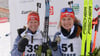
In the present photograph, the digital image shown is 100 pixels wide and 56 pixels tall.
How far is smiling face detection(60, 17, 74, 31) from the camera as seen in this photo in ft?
6.66

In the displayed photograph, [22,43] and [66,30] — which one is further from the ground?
[66,30]

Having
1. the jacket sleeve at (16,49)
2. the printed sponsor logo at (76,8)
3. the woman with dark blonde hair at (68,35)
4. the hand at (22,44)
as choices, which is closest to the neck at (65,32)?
the woman with dark blonde hair at (68,35)

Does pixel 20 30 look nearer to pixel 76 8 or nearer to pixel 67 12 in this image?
pixel 67 12

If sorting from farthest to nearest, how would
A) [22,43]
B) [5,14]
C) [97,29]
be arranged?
[5,14], [22,43], [97,29]

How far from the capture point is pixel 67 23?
2.04 m

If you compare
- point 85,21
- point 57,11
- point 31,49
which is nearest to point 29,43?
point 31,49

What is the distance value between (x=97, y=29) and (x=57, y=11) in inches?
19.2

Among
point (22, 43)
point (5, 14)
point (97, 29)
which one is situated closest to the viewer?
point (97, 29)

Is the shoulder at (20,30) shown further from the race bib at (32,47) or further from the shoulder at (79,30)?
the shoulder at (79,30)

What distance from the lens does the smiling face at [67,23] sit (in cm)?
203

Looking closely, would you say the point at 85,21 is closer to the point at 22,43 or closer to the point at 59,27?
the point at 59,27

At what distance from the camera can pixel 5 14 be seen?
17.8 feet

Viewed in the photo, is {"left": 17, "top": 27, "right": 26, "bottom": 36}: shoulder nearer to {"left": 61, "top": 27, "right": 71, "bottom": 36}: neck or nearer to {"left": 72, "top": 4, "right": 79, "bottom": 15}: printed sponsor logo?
{"left": 61, "top": 27, "right": 71, "bottom": 36}: neck

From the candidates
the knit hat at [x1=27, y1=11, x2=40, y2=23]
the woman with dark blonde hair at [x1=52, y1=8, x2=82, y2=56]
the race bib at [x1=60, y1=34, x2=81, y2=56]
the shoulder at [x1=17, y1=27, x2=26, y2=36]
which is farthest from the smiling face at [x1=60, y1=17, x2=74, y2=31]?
the shoulder at [x1=17, y1=27, x2=26, y2=36]
